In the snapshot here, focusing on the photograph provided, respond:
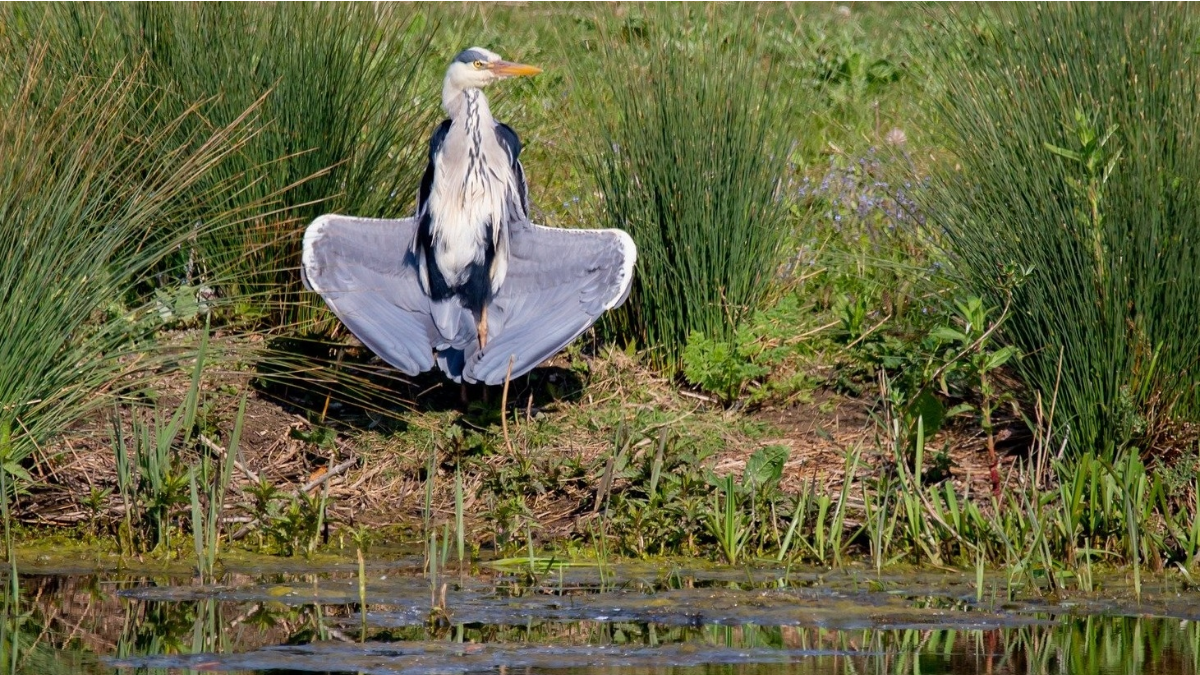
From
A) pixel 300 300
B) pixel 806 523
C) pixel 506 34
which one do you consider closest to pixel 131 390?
pixel 300 300

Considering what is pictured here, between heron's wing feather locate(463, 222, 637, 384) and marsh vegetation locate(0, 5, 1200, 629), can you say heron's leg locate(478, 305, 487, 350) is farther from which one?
marsh vegetation locate(0, 5, 1200, 629)

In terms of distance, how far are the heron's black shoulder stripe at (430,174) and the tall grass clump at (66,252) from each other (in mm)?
743

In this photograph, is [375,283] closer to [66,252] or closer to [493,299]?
[493,299]

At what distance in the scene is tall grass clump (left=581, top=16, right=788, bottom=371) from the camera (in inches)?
225

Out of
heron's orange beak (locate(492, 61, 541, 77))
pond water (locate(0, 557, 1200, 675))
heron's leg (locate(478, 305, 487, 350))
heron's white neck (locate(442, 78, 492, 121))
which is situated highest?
heron's orange beak (locate(492, 61, 541, 77))

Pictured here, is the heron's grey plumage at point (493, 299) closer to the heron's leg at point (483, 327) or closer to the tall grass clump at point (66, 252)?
the heron's leg at point (483, 327)

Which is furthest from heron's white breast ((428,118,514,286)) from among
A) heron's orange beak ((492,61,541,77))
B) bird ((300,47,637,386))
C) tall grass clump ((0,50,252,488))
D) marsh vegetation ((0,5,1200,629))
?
tall grass clump ((0,50,252,488))

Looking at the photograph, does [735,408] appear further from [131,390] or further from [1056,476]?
[131,390]

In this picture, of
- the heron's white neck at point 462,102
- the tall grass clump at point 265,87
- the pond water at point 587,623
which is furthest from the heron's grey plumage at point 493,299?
the pond water at point 587,623

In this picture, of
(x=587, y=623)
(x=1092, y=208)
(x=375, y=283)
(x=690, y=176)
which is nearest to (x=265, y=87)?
(x=375, y=283)

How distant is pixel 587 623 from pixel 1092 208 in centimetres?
213

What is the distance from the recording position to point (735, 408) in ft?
18.8

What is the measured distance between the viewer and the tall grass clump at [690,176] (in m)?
5.71

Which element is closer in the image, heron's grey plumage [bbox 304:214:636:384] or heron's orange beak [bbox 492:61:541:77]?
heron's grey plumage [bbox 304:214:636:384]
